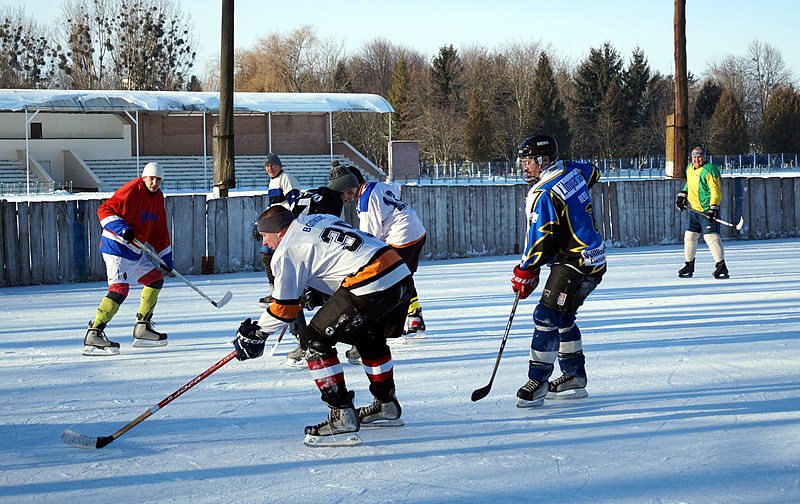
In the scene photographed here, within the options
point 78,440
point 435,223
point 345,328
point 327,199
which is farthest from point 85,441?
point 435,223

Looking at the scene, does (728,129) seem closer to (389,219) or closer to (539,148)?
(389,219)

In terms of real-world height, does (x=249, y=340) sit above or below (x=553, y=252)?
below

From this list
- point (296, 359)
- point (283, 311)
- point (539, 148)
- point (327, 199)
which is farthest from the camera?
point (296, 359)

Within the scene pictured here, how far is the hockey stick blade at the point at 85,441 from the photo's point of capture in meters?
5.54

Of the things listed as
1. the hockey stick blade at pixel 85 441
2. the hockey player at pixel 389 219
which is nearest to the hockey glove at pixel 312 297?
the hockey player at pixel 389 219

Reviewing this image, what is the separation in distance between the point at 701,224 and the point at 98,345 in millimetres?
8429

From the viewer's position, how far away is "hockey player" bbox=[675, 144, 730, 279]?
13.3 m

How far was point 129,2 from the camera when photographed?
68938 millimetres

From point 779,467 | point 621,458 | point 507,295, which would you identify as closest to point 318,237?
point 621,458

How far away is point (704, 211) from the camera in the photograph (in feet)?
43.7

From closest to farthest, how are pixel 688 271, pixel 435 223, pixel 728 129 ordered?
pixel 688 271 → pixel 435 223 → pixel 728 129

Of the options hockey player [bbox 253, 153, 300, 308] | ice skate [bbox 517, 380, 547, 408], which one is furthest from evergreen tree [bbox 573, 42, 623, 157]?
ice skate [bbox 517, 380, 547, 408]

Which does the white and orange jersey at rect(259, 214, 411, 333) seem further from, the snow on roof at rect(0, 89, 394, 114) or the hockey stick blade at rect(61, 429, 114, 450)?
the snow on roof at rect(0, 89, 394, 114)

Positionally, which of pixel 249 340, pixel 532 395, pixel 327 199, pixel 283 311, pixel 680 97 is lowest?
pixel 532 395
